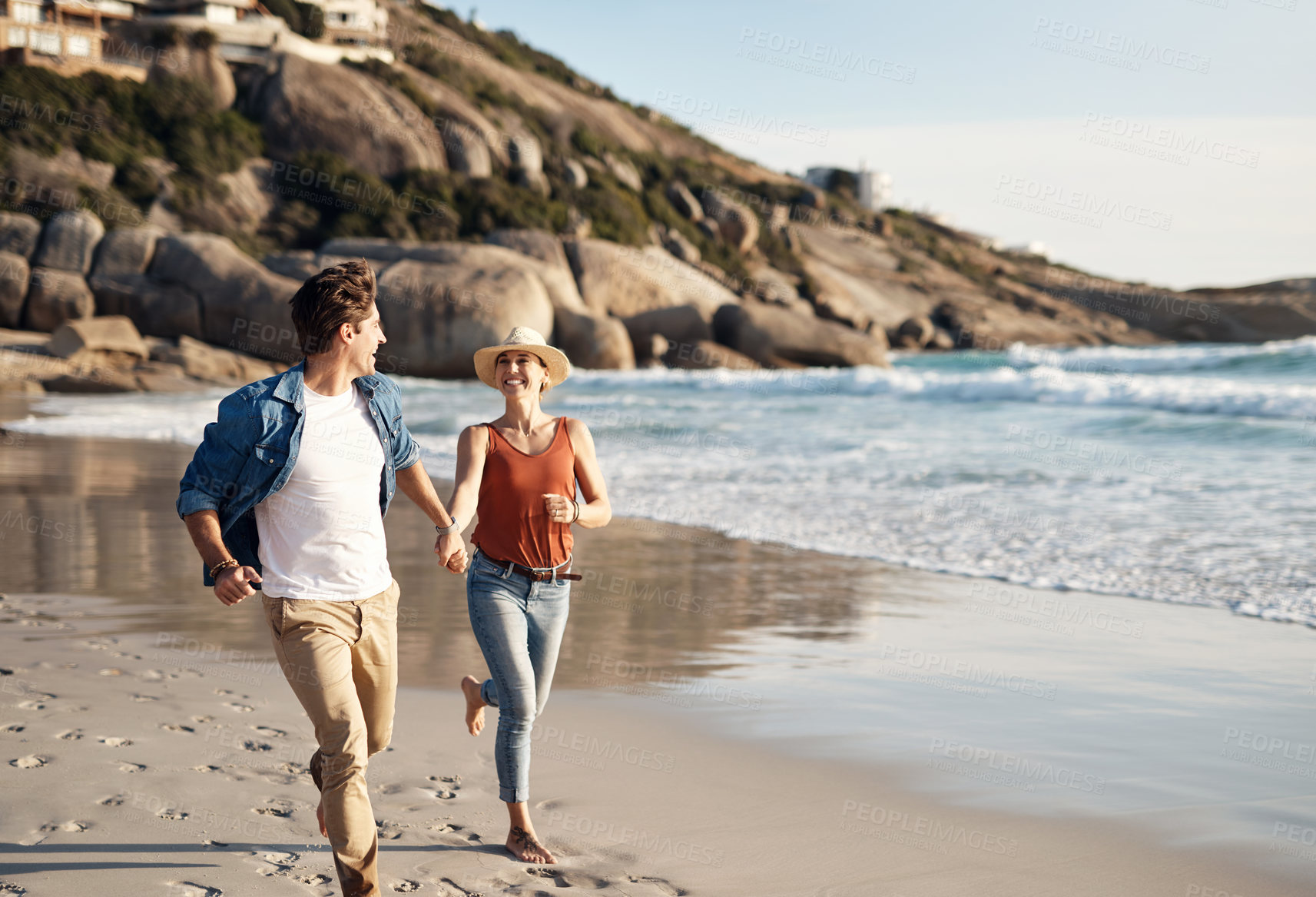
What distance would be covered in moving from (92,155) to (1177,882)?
38268 millimetres

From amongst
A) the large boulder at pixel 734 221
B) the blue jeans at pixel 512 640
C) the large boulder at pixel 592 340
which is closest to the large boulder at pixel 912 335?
the large boulder at pixel 734 221

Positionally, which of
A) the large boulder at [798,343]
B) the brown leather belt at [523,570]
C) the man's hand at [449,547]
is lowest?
the brown leather belt at [523,570]

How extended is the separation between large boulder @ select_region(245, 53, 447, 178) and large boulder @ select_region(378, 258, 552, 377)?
14.6m

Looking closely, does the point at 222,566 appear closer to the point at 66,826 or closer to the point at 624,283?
the point at 66,826

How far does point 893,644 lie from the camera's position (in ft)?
19.0

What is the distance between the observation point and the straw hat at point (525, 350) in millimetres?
3262

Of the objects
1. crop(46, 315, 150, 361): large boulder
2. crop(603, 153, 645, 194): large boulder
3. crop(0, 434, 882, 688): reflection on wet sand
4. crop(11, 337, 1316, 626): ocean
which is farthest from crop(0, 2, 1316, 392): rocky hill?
crop(0, 434, 882, 688): reflection on wet sand

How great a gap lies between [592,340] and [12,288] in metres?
14.3

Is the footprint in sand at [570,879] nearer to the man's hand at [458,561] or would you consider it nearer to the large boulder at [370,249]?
the man's hand at [458,561]

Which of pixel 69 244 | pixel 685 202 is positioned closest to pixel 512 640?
pixel 69 244

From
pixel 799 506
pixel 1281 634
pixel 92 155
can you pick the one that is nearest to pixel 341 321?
pixel 1281 634

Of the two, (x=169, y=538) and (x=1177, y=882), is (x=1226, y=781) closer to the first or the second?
(x=1177, y=882)

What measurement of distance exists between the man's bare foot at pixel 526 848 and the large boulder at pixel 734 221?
5285 cm

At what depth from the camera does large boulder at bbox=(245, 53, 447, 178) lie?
40.5 metres
